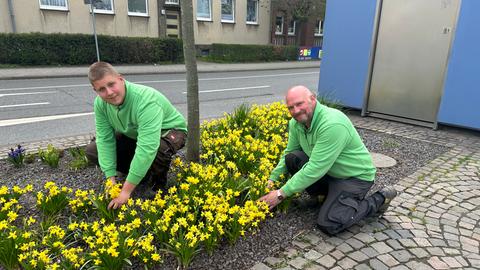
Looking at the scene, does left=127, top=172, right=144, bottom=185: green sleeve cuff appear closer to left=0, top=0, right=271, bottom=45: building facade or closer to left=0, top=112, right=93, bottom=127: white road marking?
left=0, top=112, right=93, bottom=127: white road marking

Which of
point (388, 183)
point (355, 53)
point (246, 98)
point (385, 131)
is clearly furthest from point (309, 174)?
point (246, 98)

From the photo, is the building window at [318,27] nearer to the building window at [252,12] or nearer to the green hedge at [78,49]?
the building window at [252,12]

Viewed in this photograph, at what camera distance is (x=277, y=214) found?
346cm

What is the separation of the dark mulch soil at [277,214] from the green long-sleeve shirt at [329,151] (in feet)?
1.19

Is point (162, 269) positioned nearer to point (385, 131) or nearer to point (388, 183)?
point (388, 183)

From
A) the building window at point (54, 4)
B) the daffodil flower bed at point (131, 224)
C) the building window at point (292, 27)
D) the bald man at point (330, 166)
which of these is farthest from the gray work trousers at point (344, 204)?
the building window at point (292, 27)

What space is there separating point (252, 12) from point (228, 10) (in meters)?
2.73

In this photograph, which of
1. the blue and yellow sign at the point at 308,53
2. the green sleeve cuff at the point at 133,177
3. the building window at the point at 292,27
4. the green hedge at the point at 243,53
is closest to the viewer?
the green sleeve cuff at the point at 133,177

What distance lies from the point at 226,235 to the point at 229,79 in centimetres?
1345

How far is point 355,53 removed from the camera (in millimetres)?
7934

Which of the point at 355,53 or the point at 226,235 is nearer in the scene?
the point at 226,235

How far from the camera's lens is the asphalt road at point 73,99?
6.92 m

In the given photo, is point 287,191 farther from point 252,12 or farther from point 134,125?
point 252,12

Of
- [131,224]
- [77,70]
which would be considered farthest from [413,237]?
[77,70]
